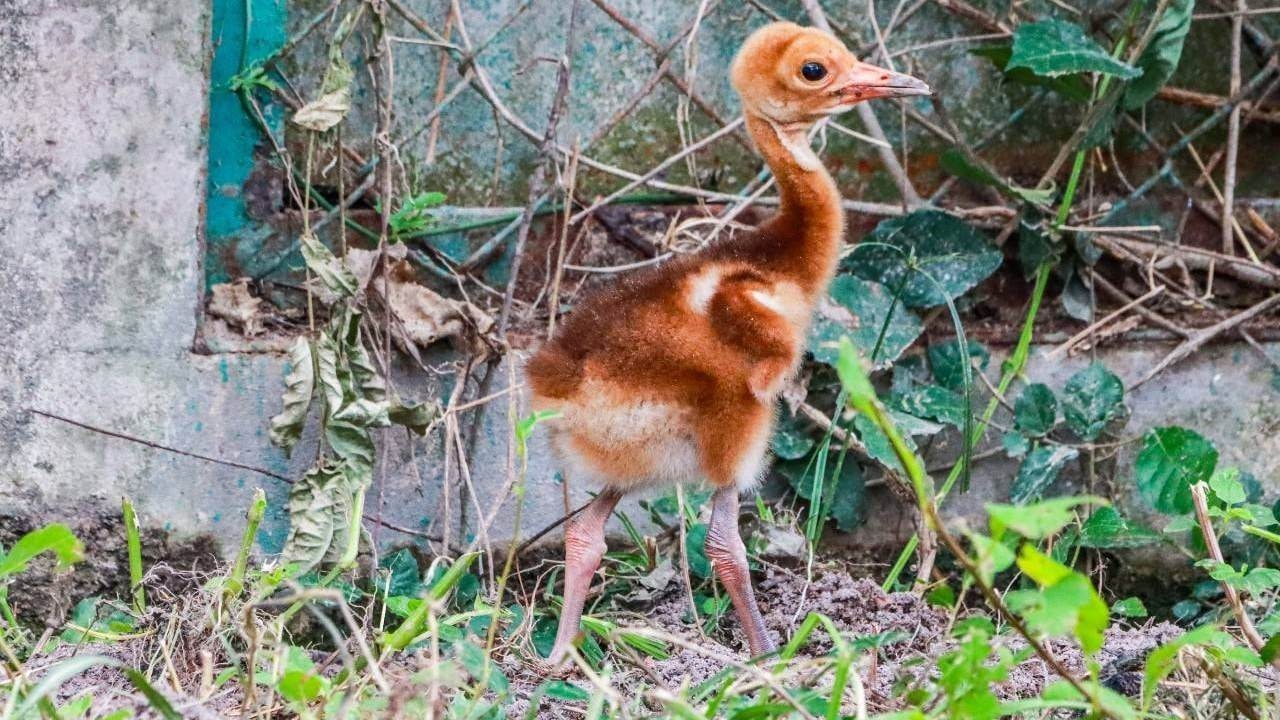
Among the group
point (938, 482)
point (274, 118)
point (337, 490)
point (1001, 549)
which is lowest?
point (938, 482)

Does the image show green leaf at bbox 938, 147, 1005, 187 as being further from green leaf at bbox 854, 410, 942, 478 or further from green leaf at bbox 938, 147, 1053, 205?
green leaf at bbox 854, 410, 942, 478

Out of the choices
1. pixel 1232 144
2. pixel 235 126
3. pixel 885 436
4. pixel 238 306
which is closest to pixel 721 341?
pixel 885 436

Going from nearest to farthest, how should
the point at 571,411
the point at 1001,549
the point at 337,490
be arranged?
the point at 1001,549 < the point at 571,411 < the point at 337,490

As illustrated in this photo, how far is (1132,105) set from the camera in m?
3.34

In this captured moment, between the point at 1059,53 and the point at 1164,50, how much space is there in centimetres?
26

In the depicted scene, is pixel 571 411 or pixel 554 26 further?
pixel 554 26

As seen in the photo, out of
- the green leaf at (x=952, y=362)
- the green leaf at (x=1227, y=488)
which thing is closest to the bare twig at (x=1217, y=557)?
the green leaf at (x=1227, y=488)

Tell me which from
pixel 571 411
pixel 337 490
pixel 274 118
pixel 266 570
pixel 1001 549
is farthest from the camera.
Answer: pixel 274 118

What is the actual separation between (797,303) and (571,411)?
18.0 inches

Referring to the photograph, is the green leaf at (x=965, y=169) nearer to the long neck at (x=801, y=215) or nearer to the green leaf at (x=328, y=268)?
the long neck at (x=801, y=215)

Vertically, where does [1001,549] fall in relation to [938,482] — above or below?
above

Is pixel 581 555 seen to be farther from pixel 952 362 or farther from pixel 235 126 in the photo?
pixel 235 126

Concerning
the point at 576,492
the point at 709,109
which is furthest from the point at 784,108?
the point at 576,492

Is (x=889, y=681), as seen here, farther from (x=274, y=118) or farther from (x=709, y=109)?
(x=274, y=118)
